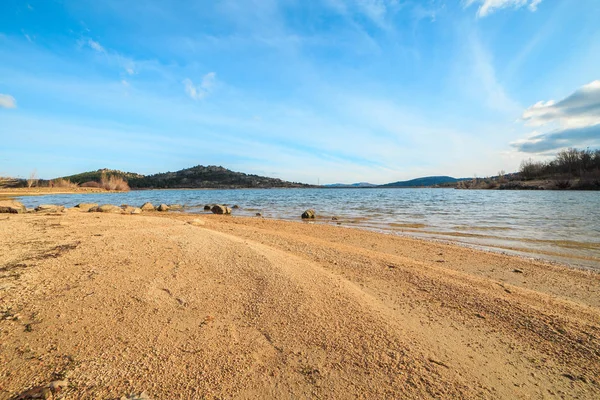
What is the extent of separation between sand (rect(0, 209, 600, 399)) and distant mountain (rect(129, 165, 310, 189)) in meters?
125

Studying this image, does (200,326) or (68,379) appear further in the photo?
(200,326)

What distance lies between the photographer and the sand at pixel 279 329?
7.34 feet

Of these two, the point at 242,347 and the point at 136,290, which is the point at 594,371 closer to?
the point at 242,347

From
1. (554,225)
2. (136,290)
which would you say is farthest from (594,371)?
(554,225)

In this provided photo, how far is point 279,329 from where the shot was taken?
3053 millimetres

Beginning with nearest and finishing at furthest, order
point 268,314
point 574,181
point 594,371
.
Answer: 1. point 594,371
2. point 268,314
3. point 574,181

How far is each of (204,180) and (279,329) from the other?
139 metres

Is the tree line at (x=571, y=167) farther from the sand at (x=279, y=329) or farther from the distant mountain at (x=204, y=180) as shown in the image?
the distant mountain at (x=204, y=180)

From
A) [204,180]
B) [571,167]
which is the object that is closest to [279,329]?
[571,167]

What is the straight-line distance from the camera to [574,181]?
57781mm

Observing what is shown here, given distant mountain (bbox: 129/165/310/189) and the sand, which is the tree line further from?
distant mountain (bbox: 129/165/310/189)

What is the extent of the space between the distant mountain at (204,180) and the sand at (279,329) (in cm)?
12513

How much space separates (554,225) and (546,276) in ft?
33.2

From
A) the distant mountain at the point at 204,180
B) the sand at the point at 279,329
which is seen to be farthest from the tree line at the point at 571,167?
the distant mountain at the point at 204,180
